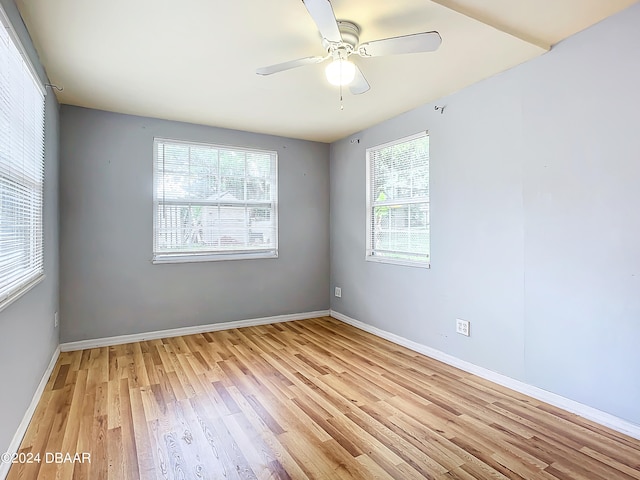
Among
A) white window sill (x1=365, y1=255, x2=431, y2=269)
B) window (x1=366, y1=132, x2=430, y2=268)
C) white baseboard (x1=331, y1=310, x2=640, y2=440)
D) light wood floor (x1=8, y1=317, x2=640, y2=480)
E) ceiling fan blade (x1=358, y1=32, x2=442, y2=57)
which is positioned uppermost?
ceiling fan blade (x1=358, y1=32, x2=442, y2=57)

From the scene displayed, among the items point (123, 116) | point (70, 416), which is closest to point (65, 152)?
point (123, 116)

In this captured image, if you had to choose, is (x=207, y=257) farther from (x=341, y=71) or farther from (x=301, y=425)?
(x=341, y=71)

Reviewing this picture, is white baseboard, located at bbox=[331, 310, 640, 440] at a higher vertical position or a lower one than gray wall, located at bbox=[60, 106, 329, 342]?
lower

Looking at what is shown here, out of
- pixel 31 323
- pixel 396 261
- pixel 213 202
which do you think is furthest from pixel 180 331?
pixel 396 261

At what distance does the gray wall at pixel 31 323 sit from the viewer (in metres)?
1.73

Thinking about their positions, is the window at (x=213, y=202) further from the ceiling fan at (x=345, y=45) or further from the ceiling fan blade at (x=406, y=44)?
the ceiling fan blade at (x=406, y=44)

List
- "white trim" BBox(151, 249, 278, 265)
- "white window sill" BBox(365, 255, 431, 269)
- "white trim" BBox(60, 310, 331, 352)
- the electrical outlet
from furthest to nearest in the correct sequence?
"white trim" BBox(151, 249, 278, 265) < "white trim" BBox(60, 310, 331, 352) < "white window sill" BBox(365, 255, 431, 269) < the electrical outlet

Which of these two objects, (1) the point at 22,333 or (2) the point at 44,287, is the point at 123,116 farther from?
(1) the point at 22,333

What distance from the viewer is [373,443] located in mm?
1944

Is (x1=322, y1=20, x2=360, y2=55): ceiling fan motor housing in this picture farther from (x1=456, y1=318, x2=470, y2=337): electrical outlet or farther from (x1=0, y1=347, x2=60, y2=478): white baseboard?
(x1=0, y1=347, x2=60, y2=478): white baseboard

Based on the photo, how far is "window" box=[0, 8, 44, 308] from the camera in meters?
1.75

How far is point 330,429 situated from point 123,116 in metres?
3.49

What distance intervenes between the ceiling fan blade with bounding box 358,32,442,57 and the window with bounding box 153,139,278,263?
2.51 metres

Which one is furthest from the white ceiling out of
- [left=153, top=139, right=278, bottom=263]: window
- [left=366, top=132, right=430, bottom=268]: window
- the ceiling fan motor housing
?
[left=153, top=139, right=278, bottom=263]: window
